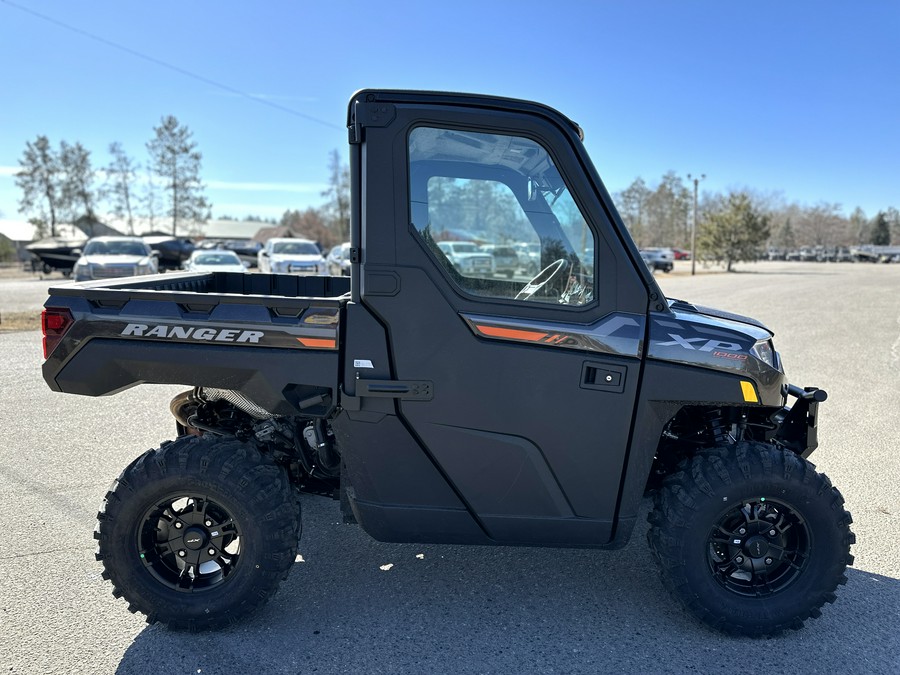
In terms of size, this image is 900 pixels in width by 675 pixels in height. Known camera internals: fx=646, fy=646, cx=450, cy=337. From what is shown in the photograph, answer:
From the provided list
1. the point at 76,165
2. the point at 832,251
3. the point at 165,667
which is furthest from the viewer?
the point at 832,251

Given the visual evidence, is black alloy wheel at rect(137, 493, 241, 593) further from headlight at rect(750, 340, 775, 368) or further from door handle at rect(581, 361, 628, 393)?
headlight at rect(750, 340, 775, 368)

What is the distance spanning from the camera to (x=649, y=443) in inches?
114

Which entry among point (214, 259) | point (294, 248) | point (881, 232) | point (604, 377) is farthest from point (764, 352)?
point (881, 232)

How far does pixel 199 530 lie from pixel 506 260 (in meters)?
1.91

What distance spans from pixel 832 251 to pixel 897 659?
108m

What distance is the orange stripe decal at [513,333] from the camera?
276 centimetres

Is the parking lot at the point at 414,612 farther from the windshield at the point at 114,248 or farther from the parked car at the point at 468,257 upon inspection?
the windshield at the point at 114,248

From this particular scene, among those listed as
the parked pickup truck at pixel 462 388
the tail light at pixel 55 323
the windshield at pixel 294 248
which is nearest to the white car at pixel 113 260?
the windshield at pixel 294 248

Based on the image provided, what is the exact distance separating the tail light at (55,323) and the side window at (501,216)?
1648mm

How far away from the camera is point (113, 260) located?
19031 millimetres

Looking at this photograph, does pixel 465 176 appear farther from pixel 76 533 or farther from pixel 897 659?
pixel 76 533

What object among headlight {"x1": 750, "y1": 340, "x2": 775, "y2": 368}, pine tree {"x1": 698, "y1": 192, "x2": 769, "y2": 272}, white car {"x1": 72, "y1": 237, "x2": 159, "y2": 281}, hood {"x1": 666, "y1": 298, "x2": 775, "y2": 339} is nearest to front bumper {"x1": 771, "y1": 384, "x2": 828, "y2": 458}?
hood {"x1": 666, "y1": 298, "x2": 775, "y2": 339}

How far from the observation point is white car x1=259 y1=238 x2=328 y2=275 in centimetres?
2148

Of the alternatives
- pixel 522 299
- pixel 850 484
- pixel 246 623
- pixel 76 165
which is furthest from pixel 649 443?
pixel 76 165
